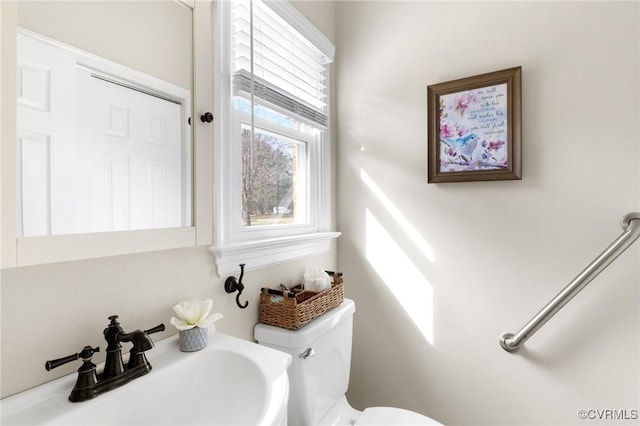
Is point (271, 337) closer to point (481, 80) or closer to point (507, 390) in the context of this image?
point (507, 390)

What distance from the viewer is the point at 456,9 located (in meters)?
1.34

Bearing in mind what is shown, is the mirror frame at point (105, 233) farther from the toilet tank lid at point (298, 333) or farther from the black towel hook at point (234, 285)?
the toilet tank lid at point (298, 333)

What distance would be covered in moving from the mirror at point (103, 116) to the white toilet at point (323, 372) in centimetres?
52

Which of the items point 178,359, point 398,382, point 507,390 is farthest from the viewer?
point 398,382

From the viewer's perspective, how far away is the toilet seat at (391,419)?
1079mm

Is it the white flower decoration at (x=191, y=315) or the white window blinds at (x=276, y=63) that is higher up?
the white window blinds at (x=276, y=63)

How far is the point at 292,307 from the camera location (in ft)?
3.43

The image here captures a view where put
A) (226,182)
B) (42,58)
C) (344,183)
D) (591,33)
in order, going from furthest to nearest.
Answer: (344,183), (591,33), (226,182), (42,58)

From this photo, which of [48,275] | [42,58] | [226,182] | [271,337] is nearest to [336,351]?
[271,337]

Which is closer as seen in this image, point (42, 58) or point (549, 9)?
point (42, 58)

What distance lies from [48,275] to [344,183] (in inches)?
49.6

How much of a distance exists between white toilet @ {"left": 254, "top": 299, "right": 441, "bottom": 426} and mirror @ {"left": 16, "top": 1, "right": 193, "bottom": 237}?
0.52 metres

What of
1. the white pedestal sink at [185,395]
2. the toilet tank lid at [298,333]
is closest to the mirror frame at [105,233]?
the white pedestal sink at [185,395]

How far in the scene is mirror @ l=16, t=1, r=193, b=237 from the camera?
56 cm
